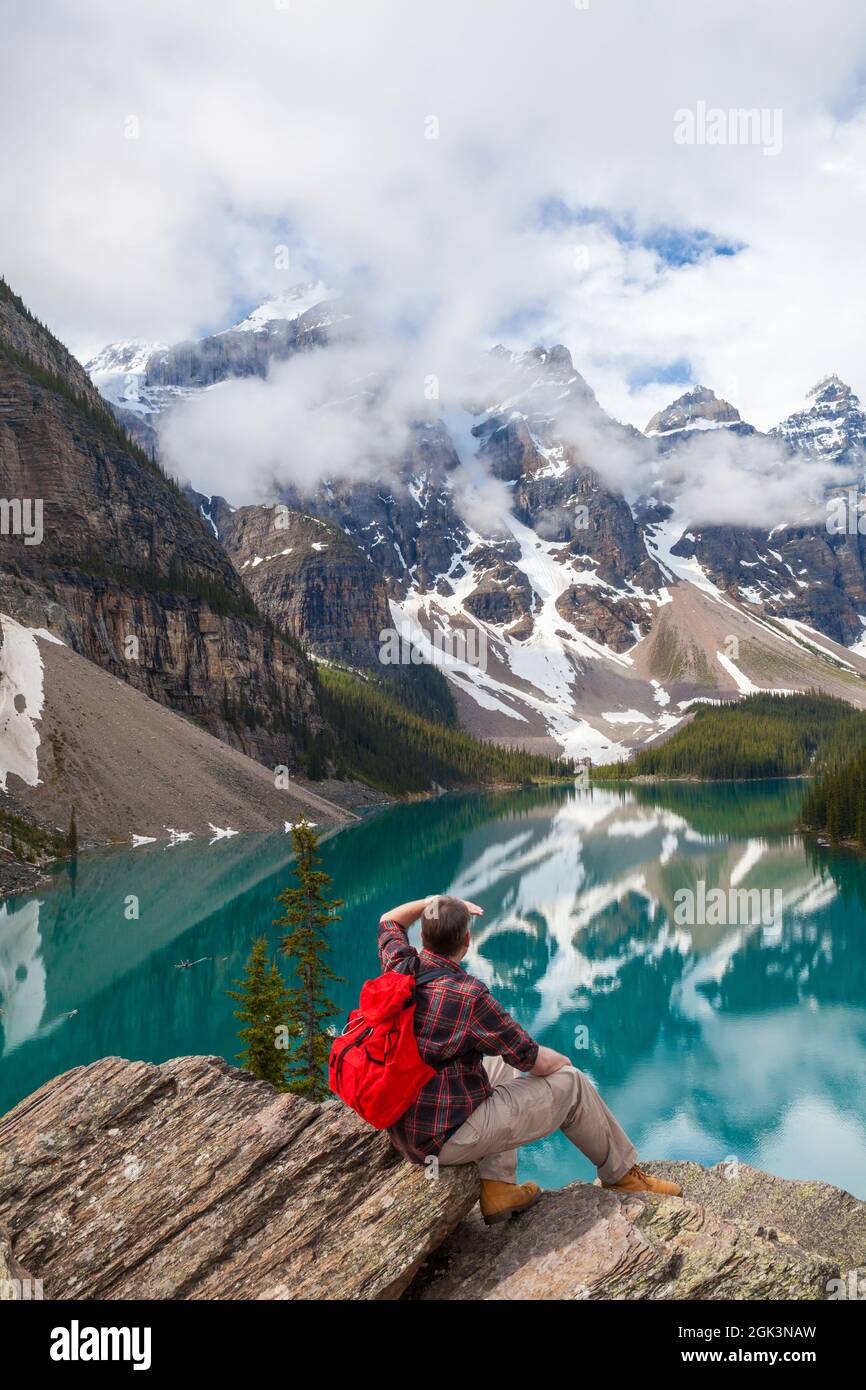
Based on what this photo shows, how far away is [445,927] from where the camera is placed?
6191 mm

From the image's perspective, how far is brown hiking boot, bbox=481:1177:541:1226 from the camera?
6.04 m

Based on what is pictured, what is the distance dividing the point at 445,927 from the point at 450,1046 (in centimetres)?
83

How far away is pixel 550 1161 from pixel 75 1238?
1650cm

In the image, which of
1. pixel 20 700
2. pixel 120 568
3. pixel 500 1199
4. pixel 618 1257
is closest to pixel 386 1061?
pixel 500 1199

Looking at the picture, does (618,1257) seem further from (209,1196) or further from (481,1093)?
(209,1196)

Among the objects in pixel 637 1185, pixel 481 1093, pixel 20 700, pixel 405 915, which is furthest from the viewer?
pixel 20 700

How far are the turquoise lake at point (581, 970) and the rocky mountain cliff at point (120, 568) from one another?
4949cm

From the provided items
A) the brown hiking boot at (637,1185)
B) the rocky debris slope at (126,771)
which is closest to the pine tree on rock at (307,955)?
the brown hiking boot at (637,1185)

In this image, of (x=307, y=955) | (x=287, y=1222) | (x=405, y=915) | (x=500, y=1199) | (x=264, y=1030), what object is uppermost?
(x=405, y=915)

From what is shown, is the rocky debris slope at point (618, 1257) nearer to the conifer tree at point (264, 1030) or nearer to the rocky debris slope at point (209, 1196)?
the rocky debris slope at point (209, 1196)

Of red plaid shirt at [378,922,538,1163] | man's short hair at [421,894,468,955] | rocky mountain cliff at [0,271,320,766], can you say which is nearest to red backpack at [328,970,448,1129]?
red plaid shirt at [378,922,538,1163]

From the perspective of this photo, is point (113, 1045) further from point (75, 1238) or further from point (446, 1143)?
point (446, 1143)

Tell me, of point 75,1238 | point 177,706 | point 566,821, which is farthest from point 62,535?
point 75,1238

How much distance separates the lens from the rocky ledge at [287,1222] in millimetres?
5605
